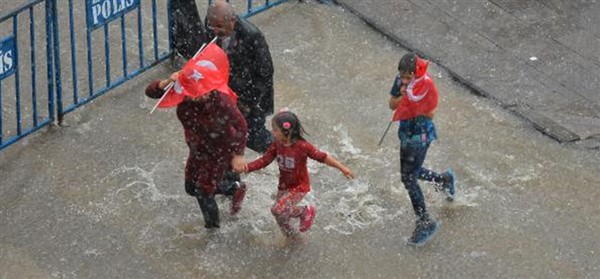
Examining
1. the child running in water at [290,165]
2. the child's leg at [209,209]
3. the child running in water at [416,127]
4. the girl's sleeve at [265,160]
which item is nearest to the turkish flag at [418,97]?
the child running in water at [416,127]

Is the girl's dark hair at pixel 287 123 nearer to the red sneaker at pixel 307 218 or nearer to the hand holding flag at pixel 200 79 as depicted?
the hand holding flag at pixel 200 79

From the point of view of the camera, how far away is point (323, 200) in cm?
965

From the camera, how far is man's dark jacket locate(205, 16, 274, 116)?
360 inches

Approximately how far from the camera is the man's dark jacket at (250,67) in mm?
9133

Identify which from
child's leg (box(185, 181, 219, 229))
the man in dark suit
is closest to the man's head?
the man in dark suit

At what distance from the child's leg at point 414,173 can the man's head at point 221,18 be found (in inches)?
54.7

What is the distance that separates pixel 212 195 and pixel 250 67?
0.91 meters

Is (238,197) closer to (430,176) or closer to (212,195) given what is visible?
(212,195)

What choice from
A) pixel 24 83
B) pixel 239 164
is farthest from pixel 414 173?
pixel 24 83

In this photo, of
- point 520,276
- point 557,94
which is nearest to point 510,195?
point 520,276

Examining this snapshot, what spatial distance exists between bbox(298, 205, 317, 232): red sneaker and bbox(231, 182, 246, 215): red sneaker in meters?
0.49

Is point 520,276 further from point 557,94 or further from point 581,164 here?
point 557,94

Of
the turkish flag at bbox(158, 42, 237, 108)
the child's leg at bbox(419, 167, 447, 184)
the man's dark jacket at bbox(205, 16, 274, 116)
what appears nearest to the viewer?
the turkish flag at bbox(158, 42, 237, 108)

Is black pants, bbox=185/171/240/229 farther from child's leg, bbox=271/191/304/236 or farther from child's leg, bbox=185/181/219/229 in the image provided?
child's leg, bbox=271/191/304/236
